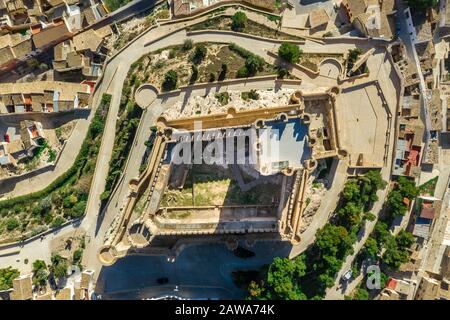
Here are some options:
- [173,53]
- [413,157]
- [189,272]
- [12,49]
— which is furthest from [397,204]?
[12,49]

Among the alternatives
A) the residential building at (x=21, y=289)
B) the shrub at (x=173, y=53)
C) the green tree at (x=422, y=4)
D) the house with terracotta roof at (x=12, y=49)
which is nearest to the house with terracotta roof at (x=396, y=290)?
the green tree at (x=422, y=4)

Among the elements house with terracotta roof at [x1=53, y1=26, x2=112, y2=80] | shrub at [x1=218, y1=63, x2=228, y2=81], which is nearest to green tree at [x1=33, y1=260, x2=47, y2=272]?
house with terracotta roof at [x1=53, y1=26, x2=112, y2=80]

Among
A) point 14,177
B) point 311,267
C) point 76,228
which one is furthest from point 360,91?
point 14,177

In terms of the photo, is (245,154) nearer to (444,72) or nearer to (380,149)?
(380,149)

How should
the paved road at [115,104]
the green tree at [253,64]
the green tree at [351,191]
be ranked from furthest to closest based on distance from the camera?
the paved road at [115,104] < the green tree at [253,64] < the green tree at [351,191]

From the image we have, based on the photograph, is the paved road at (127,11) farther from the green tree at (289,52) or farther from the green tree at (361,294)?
the green tree at (361,294)

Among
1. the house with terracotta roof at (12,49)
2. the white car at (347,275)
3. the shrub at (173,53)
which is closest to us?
the white car at (347,275)

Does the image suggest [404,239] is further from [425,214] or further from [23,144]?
[23,144]
